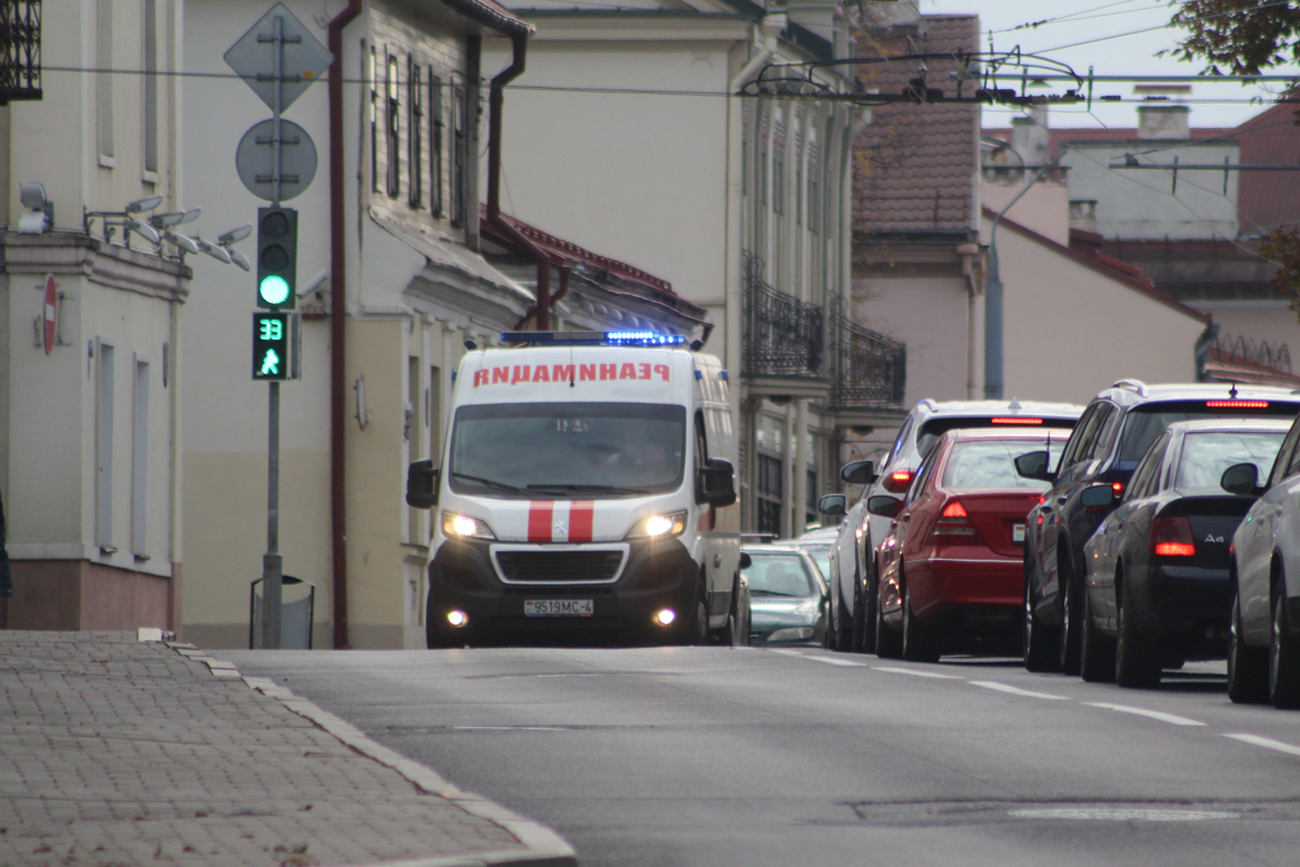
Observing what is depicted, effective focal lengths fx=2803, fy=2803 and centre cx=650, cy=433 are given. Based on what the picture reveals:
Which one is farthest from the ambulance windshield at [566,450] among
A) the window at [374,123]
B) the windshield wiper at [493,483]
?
the window at [374,123]

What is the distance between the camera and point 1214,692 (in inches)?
623

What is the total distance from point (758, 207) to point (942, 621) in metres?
28.5

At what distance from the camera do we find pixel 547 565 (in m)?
22.2

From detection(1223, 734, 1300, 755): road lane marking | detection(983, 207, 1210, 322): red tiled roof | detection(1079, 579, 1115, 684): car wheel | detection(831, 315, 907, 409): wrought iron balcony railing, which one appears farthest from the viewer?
detection(983, 207, 1210, 322): red tiled roof

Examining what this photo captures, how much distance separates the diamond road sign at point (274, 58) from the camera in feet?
74.9

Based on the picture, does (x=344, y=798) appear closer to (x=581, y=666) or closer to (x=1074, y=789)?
(x=1074, y=789)

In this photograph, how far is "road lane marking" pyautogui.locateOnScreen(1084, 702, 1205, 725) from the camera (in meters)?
12.7

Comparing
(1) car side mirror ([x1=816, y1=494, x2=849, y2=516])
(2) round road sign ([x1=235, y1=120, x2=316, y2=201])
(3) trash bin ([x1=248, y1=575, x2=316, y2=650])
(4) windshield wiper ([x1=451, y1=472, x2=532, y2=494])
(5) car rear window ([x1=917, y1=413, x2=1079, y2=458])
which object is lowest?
(3) trash bin ([x1=248, y1=575, x2=316, y2=650])

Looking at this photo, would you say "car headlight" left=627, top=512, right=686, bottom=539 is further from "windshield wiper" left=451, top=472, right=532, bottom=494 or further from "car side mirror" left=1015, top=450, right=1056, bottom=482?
"car side mirror" left=1015, top=450, right=1056, bottom=482

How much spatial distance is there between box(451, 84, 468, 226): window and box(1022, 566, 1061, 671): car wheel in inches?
794

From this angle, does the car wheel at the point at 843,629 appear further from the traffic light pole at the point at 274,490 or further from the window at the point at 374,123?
the window at the point at 374,123

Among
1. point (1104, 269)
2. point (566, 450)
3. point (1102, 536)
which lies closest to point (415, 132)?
point (566, 450)

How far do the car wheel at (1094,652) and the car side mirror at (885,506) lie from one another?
3.95m

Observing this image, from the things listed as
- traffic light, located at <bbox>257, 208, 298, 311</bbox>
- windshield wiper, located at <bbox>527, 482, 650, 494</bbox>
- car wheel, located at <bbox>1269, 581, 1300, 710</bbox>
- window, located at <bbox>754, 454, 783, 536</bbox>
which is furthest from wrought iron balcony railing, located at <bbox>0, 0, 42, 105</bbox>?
window, located at <bbox>754, 454, 783, 536</bbox>
